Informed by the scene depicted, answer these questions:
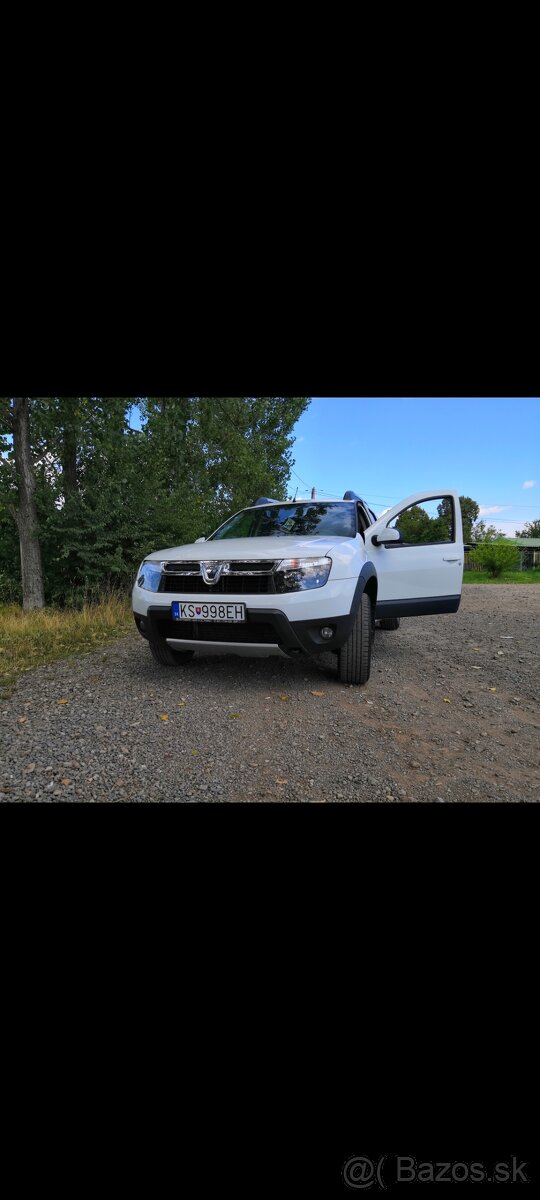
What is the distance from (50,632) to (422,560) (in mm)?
4364

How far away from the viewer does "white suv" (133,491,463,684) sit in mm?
2865

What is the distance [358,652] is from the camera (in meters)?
3.31

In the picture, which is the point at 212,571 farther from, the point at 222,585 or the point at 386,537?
the point at 386,537

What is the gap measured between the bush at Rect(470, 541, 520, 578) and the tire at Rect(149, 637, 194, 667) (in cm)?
1676

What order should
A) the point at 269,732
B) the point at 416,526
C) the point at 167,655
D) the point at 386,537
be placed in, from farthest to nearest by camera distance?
the point at 416,526 < the point at 386,537 < the point at 167,655 < the point at 269,732

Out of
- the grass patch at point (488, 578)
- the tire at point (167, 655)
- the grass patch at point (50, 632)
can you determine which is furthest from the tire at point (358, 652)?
the grass patch at point (488, 578)

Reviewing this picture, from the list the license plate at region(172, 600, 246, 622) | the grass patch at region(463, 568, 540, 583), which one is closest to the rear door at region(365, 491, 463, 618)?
the license plate at region(172, 600, 246, 622)

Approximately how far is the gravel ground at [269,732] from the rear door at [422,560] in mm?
616

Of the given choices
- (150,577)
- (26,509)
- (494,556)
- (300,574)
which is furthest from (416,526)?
(494,556)
